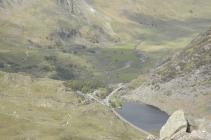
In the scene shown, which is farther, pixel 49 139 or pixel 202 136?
pixel 49 139

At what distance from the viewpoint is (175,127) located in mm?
82125

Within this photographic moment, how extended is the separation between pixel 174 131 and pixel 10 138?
125087 millimetres

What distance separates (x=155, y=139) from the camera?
87250mm

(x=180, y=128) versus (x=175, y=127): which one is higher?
(x=180, y=128)

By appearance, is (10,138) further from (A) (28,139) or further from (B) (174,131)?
(B) (174,131)

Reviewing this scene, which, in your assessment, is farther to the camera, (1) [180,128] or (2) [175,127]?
(2) [175,127]

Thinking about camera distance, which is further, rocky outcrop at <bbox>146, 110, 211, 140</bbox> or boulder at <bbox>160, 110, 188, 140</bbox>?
boulder at <bbox>160, 110, 188, 140</bbox>

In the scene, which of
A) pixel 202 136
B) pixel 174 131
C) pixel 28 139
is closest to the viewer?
pixel 202 136

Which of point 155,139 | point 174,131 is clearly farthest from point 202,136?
point 155,139

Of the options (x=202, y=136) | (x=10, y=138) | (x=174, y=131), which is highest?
(x=202, y=136)

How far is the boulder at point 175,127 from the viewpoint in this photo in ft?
269

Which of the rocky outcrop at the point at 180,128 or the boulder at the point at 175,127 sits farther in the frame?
the boulder at the point at 175,127

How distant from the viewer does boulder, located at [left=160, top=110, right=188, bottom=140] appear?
81.9 m

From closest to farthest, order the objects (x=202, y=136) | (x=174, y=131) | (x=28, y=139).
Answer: (x=202, y=136) < (x=174, y=131) < (x=28, y=139)
